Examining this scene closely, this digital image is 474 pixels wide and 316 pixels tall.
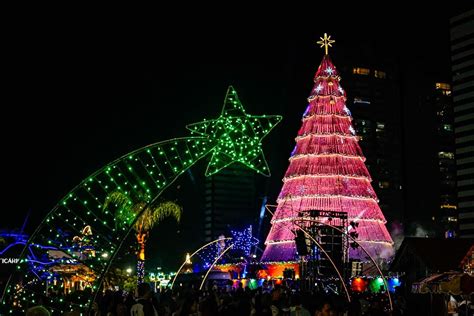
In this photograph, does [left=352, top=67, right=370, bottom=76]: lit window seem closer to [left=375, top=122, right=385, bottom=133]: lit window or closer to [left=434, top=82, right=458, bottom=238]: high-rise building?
[left=375, top=122, right=385, bottom=133]: lit window

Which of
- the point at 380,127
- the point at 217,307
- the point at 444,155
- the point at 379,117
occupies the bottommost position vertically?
the point at 217,307

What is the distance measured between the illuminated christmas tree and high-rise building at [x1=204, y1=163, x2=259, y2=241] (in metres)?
111

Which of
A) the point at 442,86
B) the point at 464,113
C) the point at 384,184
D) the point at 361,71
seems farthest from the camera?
the point at 442,86

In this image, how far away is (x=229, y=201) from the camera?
16862 cm

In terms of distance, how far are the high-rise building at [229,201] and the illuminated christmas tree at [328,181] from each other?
111m

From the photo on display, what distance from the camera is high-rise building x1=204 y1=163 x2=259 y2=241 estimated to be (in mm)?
162250

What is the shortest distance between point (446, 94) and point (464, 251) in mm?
100501

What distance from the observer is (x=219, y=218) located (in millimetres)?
162875

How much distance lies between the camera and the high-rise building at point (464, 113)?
96.4 m

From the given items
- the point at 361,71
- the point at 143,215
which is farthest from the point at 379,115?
the point at 143,215

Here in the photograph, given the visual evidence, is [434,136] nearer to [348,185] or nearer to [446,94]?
[446,94]

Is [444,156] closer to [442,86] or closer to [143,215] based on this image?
[442,86]

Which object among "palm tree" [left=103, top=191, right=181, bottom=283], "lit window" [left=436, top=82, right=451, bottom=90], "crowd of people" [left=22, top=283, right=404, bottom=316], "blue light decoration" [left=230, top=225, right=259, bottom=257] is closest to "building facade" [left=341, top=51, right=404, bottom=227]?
"lit window" [left=436, top=82, right=451, bottom=90]

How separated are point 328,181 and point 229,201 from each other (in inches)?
4788
